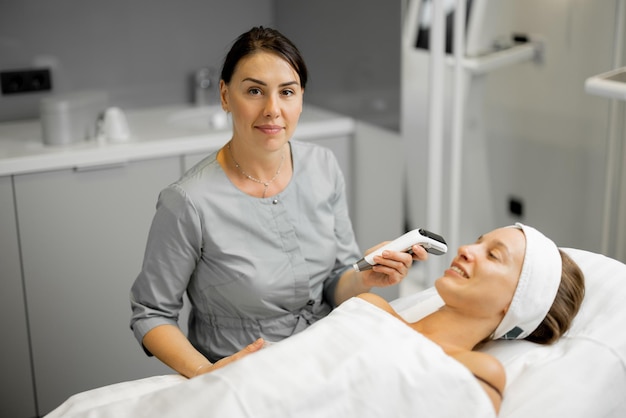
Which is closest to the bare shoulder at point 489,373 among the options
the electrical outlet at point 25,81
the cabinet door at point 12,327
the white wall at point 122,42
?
the cabinet door at point 12,327

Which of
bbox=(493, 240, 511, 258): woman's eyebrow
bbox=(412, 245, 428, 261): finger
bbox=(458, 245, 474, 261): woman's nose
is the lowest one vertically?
bbox=(458, 245, 474, 261): woman's nose

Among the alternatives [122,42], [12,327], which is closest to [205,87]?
[122,42]

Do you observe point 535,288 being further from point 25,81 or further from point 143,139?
A: point 25,81

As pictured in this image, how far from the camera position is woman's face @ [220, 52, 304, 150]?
1.75 m

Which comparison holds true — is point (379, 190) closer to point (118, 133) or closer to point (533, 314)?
point (118, 133)

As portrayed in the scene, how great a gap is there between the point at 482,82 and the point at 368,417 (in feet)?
6.33

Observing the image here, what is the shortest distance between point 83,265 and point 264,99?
1231mm

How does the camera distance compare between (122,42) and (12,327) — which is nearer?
(12,327)

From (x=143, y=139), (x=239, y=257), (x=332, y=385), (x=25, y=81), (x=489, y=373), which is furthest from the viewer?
(x=25, y=81)

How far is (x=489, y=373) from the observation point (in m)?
1.57

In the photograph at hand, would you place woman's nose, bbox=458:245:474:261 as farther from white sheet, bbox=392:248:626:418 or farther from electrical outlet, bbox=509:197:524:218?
electrical outlet, bbox=509:197:524:218

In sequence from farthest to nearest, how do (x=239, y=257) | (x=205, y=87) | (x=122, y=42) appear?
(x=205, y=87) → (x=122, y=42) → (x=239, y=257)

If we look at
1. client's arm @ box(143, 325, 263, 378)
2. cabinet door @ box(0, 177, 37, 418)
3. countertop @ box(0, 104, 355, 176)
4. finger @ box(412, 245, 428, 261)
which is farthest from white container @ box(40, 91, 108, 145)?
finger @ box(412, 245, 428, 261)

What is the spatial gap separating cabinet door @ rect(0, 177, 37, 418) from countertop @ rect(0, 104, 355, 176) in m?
0.13
